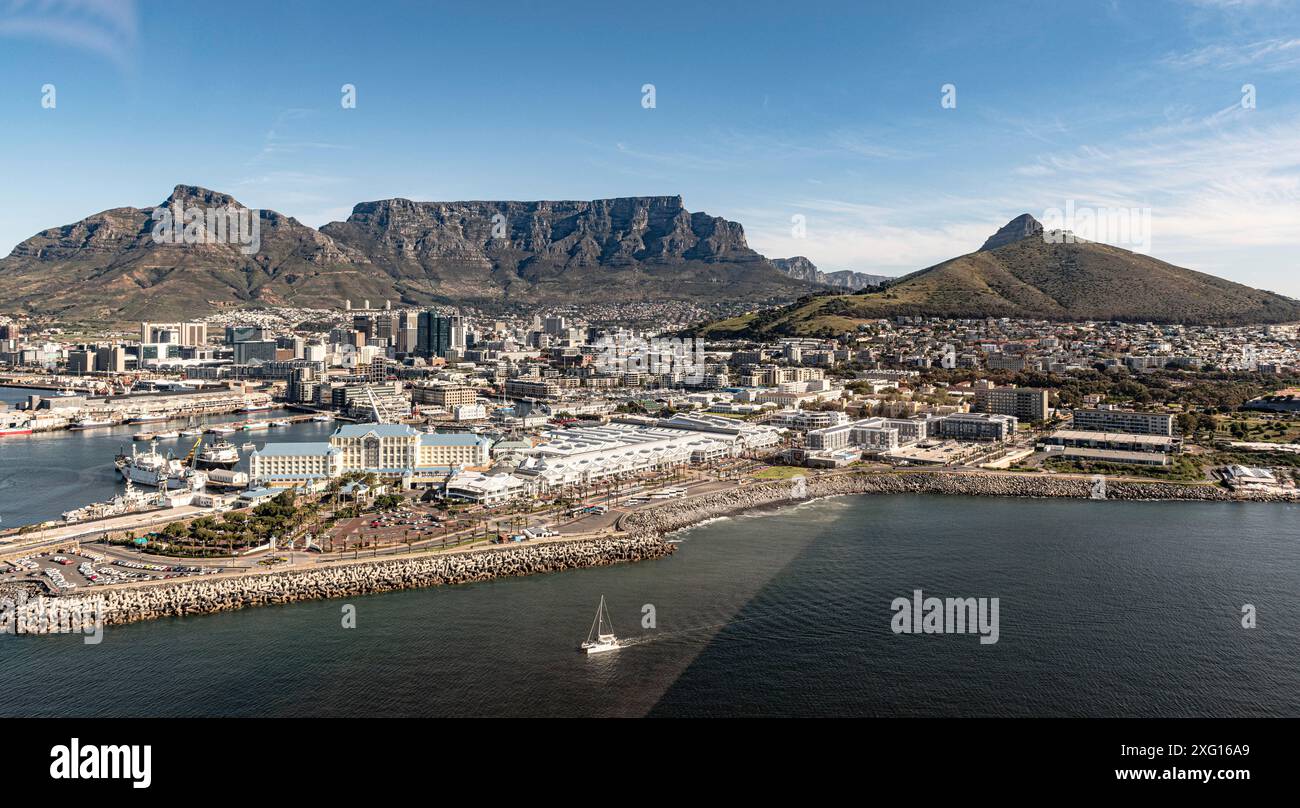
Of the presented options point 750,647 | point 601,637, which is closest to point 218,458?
point 601,637

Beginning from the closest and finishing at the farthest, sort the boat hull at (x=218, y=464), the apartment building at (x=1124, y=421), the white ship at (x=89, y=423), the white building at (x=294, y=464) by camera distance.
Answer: the white building at (x=294, y=464), the boat hull at (x=218, y=464), the apartment building at (x=1124, y=421), the white ship at (x=89, y=423)

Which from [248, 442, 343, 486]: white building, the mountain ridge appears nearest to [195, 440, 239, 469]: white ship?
[248, 442, 343, 486]: white building

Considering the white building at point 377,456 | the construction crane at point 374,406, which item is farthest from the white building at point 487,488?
the construction crane at point 374,406

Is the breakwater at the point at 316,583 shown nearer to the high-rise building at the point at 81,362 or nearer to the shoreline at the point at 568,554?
the shoreline at the point at 568,554

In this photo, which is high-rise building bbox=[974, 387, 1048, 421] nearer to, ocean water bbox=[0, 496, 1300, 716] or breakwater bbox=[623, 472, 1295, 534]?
breakwater bbox=[623, 472, 1295, 534]
